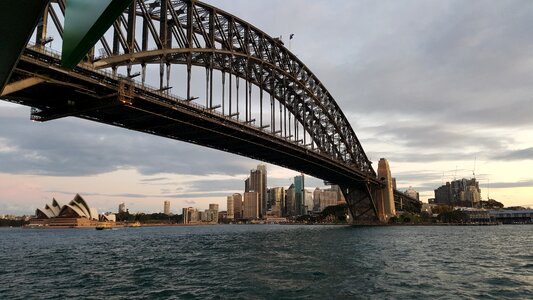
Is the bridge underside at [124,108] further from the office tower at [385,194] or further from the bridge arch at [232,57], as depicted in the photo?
the office tower at [385,194]

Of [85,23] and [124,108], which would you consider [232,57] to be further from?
[85,23]

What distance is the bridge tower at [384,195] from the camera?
11744 centimetres

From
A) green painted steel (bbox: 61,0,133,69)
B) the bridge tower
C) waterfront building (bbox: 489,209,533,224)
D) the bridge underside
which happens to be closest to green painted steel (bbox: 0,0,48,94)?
green painted steel (bbox: 61,0,133,69)

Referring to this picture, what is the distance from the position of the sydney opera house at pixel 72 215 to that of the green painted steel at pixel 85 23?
15598 centimetres

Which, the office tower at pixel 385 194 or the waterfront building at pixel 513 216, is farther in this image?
the waterfront building at pixel 513 216

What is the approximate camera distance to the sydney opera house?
14588 centimetres

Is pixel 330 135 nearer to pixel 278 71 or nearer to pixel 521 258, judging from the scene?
pixel 278 71

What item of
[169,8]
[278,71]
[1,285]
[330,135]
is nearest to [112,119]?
[169,8]

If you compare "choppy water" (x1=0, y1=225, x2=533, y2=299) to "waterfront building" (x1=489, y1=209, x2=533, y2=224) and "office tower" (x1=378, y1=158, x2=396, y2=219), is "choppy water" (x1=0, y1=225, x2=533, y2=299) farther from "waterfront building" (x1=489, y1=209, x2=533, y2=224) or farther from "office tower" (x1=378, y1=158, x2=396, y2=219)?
"waterfront building" (x1=489, y1=209, x2=533, y2=224)

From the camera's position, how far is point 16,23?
15.2 feet

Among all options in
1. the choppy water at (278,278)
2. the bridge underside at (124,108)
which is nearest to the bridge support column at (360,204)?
the bridge underside at (124,108)

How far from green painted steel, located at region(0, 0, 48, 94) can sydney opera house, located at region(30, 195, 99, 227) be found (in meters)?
154

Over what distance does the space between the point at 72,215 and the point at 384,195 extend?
4452 inches

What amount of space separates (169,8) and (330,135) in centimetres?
5964
